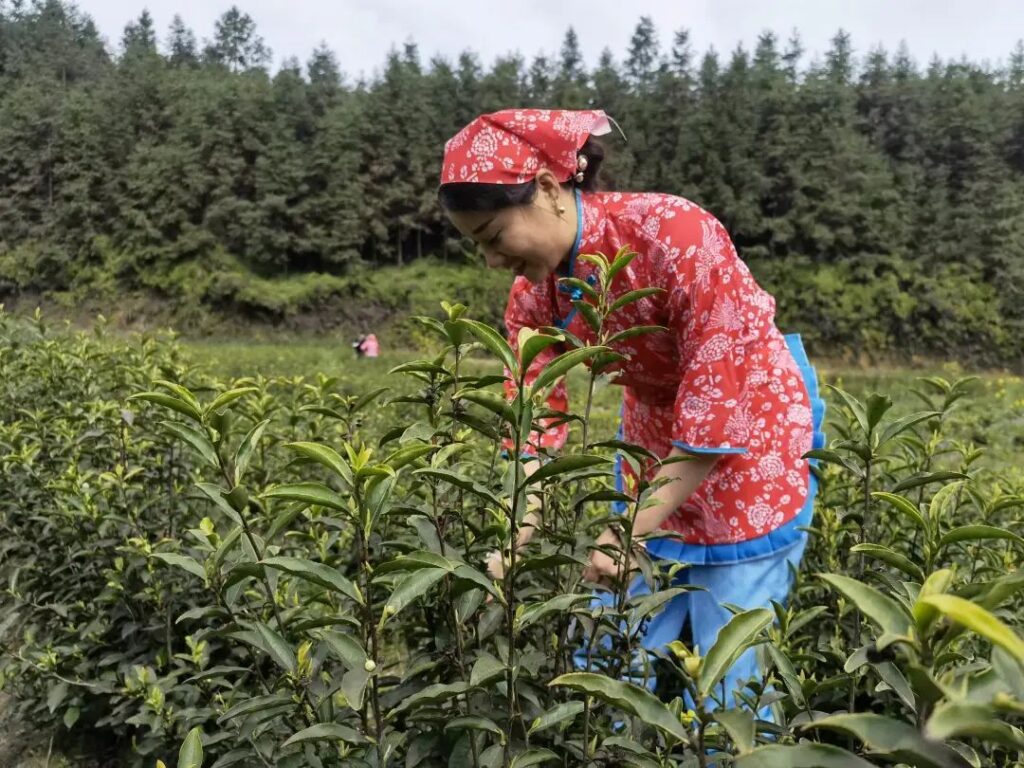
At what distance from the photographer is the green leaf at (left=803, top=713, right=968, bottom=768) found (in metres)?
0.50

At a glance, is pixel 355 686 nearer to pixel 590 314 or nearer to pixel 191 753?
pixel 191 753

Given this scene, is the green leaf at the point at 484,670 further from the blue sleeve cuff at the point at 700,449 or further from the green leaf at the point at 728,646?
the blue sleeve cuff at the point at 700,449

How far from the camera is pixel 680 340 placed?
5.43 feet

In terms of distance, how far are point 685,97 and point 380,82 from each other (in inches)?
500

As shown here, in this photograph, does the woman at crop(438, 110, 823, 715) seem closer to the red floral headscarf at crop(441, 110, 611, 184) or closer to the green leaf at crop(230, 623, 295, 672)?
the red floral headscarf at crop(441, 110, 611, 184)

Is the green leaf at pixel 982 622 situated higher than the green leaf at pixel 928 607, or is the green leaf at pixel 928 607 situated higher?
the green leaf at pixel 982 622

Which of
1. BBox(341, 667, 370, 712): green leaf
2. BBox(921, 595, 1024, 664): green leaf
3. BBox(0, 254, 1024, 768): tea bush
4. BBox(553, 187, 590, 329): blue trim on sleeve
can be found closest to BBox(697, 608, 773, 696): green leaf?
BBox(0, 254, 1024, 768): tea bush

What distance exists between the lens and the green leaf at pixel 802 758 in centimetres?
53

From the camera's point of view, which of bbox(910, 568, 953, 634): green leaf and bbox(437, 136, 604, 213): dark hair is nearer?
bbox(910, 568, 953, 634): green leaf

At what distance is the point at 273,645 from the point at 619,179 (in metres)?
24.3

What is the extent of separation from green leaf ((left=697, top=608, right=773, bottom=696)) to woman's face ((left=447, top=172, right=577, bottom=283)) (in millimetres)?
1078

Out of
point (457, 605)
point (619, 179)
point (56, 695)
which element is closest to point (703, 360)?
point (457, 605)

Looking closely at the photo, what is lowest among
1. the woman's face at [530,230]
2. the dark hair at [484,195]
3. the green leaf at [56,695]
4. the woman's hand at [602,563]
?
the green leaf at [56,695]

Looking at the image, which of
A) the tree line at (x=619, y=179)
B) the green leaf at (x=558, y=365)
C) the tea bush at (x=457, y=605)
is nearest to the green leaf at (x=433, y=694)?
the tea bush at (x=457, y=605)
